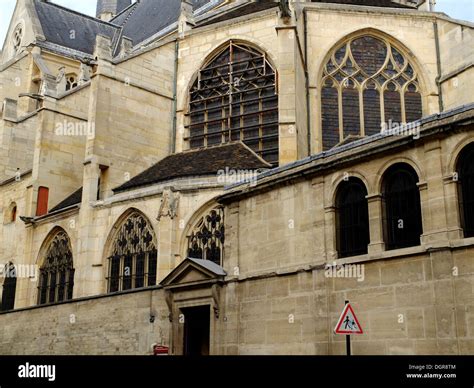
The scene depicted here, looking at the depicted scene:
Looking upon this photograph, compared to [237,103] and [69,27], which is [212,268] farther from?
[69,27]

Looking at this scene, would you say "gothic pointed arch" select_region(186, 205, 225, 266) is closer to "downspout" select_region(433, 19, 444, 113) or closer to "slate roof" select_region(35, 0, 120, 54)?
"downspout" select_region(433, 19, 444, 113)

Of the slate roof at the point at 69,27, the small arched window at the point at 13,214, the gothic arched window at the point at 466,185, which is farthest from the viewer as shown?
the slate roof at the point at 69,27

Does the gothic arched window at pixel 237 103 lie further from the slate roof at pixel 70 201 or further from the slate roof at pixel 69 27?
the slate roof at pixel 69 27

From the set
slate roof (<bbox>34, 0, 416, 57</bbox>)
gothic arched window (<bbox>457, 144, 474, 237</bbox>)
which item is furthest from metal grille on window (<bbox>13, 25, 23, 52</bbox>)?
gothic arched window (<bbox>457, 144, 474, 237</bbox>)

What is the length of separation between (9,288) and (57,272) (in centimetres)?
335

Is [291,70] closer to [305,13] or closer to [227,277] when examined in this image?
[305,13]

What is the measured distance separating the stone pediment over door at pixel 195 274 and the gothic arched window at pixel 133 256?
15.8 feet

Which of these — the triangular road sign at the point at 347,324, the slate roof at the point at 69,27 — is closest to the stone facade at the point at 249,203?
the triangular road sign at the point at 347,324

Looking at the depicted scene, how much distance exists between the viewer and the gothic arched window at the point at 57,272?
21.9m

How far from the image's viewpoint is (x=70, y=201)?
23.8m

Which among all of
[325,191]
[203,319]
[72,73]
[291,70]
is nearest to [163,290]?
[203,319]

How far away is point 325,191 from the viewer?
1108cm

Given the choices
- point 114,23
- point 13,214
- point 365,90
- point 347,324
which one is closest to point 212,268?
point 347,324

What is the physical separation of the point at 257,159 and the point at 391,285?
36.1 ft
